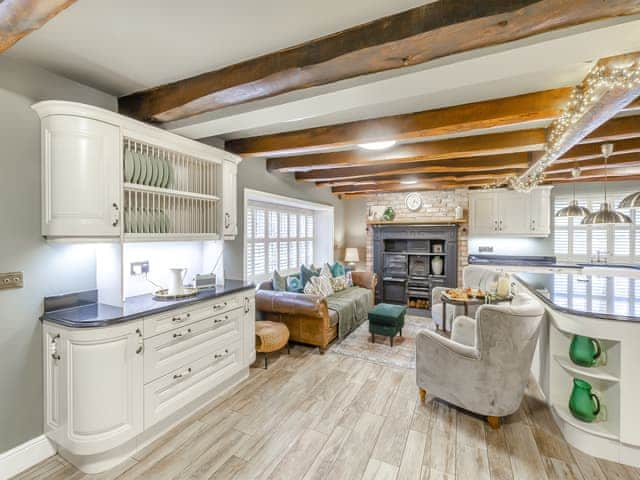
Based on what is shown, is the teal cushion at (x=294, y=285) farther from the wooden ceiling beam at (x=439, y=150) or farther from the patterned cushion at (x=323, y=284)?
the wooden ceiling beam at (x=439, y=150)

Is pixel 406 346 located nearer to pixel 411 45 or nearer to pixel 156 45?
pixel 411 45

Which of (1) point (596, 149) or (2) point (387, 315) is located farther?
(2) point (387, 315)

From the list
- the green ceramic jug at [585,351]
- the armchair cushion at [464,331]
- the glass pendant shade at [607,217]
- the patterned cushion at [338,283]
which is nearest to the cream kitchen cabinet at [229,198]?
the patterned cushion at [338,283]

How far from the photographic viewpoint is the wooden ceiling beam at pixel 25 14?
114cm

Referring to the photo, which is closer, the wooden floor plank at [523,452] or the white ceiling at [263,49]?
the white ceiling at [263,49]

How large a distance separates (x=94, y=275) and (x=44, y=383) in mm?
772

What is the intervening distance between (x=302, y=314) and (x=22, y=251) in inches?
104

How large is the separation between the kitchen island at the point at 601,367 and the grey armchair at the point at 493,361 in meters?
0.28

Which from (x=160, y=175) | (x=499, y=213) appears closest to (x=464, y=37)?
(x=160, y=175)

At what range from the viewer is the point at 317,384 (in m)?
3.08

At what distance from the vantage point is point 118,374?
1.97 meters

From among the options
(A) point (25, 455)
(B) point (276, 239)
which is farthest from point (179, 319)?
(B) point (276, 239)

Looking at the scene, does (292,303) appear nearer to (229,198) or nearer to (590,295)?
(229,198)

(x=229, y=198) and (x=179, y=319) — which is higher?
(x=229, y=198)
